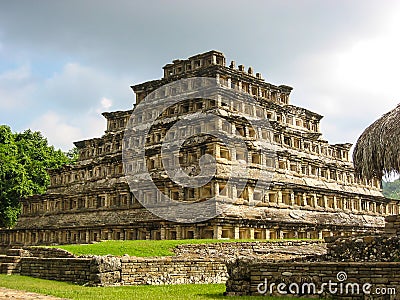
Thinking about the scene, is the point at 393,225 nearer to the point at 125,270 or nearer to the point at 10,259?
the point at 125,270

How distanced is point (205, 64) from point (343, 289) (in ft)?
90.8

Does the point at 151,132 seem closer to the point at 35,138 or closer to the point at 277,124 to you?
the point at 277,124

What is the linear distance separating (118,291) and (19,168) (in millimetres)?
29408

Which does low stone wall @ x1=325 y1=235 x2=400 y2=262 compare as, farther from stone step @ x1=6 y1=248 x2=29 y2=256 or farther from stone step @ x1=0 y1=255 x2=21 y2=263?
stone step @ x1=6 y1=248 x2=29 y2=256

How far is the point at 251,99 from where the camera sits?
1475 inches

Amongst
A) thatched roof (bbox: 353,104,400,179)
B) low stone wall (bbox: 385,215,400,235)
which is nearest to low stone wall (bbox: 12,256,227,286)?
low stone wall (bbox: 385,215,400,235)

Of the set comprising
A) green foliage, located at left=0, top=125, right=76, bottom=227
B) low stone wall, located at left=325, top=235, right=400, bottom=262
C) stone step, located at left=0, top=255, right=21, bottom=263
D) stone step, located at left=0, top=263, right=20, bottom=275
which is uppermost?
green foliage, located at left=0, top=125, right=76, bottom=227

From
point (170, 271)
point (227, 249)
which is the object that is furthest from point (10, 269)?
point (227, 249)

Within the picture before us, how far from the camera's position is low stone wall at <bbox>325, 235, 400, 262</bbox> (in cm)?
1348

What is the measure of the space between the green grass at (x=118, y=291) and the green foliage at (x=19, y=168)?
81.6 feet

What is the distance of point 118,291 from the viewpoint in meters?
13.8

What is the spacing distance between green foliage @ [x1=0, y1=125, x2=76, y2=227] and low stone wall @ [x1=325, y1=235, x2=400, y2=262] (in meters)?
31.3

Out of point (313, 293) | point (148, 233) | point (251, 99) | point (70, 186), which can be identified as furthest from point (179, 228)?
point (313, 293)

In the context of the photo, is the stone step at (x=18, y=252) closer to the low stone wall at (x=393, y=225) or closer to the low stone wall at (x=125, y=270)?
the low stone wall at (x=125, y=270)
